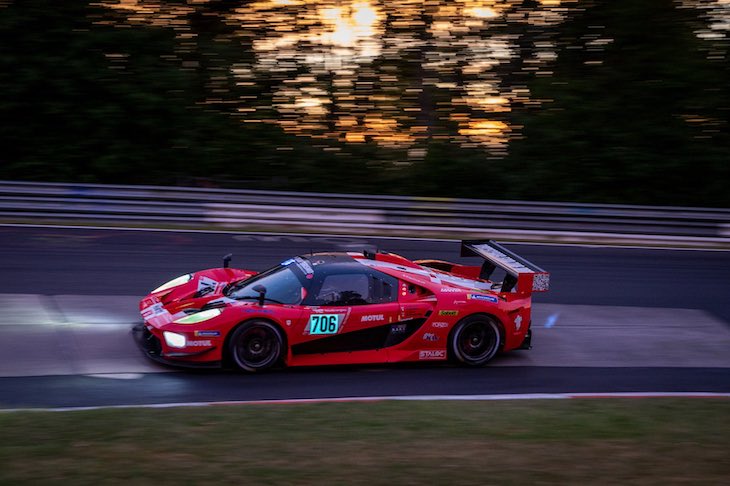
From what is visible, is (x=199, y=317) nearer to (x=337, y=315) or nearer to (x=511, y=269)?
(x=337, y=315)

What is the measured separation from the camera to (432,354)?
9.09m

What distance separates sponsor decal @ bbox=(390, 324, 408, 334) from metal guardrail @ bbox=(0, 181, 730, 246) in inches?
311

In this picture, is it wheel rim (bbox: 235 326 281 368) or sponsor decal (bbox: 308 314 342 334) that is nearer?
wheel rim (bbox: 235 326 281 368)

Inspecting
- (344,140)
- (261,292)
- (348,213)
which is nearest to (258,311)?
(261,292)

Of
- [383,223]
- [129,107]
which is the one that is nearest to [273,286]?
[383,223]

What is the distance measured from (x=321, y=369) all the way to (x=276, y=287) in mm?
988

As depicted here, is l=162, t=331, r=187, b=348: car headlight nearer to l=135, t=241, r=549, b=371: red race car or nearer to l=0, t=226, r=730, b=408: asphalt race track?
l=135, t=241, r=549, b=371: red race car

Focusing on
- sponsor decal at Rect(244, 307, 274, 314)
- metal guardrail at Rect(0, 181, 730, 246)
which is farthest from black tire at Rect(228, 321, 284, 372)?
metal guardrail at Rect(0, 181, 730, 246)

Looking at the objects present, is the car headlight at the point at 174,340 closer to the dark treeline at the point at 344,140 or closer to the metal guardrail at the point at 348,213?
the metal guardrail at the point at 348,213

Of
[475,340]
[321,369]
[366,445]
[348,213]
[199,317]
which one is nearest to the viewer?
[366,445]

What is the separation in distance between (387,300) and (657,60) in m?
14.3

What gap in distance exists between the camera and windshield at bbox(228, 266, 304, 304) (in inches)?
347

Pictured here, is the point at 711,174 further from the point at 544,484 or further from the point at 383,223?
the point at 544,484

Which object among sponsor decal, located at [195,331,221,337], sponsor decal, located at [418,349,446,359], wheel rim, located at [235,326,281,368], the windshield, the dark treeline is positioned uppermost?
the dark treeline
